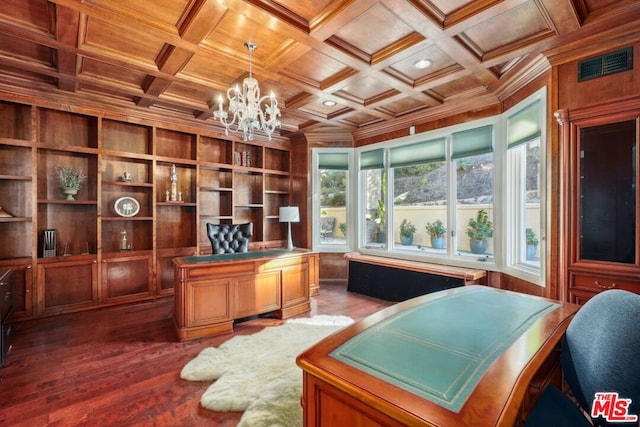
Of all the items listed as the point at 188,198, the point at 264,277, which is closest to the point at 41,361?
the point at 264,277

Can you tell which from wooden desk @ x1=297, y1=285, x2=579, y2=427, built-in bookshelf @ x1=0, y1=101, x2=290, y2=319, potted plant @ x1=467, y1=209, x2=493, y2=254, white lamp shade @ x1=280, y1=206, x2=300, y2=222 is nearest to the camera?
wooden desk @ x1=297, y1=285, x2=579, y2=427

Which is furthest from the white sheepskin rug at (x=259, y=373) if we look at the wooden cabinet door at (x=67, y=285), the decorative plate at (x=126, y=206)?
the decorative plate at (x=126, y=206)

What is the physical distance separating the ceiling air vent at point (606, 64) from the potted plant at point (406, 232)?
115 inches

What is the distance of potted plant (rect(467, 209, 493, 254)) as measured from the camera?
4.07 m

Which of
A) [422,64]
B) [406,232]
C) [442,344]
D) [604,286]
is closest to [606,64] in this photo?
[422,64]

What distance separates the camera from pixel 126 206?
443 centimetres

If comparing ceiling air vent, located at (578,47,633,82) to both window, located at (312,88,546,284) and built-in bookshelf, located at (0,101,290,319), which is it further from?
built-in bookshelf, located at (0,101,290,319)

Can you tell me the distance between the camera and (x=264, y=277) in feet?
11.9

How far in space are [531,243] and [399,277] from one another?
5.83 ft

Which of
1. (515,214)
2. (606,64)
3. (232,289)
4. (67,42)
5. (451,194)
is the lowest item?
(232,289)

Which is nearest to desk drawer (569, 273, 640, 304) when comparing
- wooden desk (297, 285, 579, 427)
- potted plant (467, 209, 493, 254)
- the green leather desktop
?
the green leather desktop

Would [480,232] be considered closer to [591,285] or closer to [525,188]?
[525,188]

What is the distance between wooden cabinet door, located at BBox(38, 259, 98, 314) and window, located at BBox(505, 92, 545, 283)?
5.44 metres

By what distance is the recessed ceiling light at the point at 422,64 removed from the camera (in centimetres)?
323
